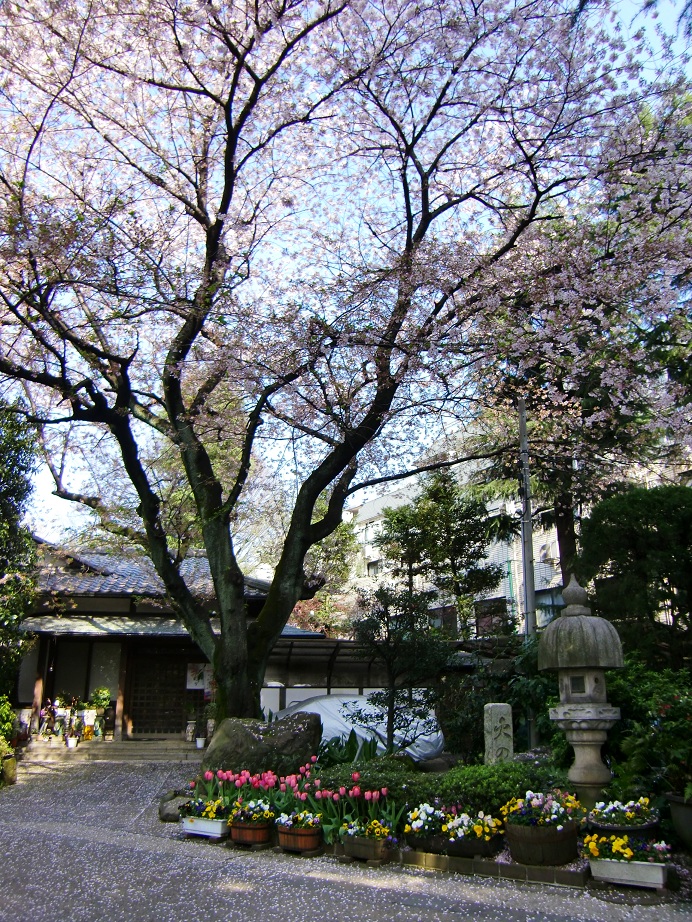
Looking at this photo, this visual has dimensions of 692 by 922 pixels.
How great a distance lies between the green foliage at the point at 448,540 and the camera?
18219 mm

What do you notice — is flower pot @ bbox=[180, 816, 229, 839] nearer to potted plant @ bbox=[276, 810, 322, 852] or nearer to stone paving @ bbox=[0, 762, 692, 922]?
stone paving @ bbox=[0, 762, 692, 922]

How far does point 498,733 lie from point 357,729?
5285 millimetres

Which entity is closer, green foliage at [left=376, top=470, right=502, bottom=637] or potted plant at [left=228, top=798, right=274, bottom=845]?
potted plant at [left=228, top=798, right=274, bottom=845]

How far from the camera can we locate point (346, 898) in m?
5.24

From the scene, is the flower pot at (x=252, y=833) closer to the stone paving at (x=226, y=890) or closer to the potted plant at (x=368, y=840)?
the stone paving at (x=226, y=890)

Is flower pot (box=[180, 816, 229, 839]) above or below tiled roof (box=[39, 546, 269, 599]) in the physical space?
below

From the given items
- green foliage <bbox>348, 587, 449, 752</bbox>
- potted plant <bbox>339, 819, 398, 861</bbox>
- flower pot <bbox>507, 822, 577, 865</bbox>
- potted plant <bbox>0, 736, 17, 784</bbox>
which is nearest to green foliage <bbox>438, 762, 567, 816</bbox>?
flower pot <bbox>507, 822, 577, 865</bbox>

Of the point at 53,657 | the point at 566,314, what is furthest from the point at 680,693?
the point at 53,657

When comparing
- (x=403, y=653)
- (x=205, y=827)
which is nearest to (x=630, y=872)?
(x=205, y=827)

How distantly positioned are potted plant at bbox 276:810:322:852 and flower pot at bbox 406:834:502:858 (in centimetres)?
102

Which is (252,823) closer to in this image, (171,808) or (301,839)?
(301,839)

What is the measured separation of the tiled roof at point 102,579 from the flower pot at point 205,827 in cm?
859

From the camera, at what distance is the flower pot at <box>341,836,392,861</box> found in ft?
20.4

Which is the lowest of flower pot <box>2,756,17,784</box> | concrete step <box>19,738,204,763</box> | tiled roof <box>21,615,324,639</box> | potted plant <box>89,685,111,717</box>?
concrete step <box>19,738,204,763</box>
